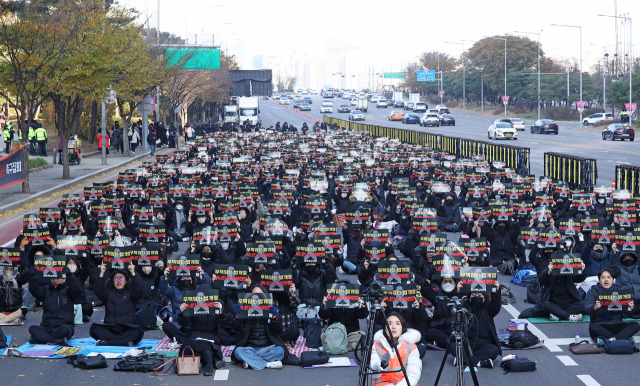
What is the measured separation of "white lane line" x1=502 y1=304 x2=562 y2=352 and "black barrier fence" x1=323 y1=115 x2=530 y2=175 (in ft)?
69.5

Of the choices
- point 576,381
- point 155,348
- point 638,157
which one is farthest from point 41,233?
point 638,157

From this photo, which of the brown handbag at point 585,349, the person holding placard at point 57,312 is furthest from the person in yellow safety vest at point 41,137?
the brown handbag at point 585,349

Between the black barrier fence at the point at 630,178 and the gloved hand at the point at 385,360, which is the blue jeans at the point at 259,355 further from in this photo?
the black barrier fence at the point at 630,178

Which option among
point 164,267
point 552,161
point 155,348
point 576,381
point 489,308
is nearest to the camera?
point 576,381

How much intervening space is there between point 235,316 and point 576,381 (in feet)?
16.2

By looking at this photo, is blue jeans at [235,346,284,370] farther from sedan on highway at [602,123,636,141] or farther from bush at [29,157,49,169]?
sedan on highway at [602,123,636,141]

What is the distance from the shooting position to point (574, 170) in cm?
3556

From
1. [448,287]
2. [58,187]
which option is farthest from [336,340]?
[58,187]

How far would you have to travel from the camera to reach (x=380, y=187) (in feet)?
108

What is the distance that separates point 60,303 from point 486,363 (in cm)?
638

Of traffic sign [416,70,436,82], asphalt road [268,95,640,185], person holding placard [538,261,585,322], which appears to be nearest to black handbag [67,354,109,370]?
person holding placard [538,261,585,322]

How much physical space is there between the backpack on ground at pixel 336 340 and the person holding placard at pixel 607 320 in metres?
3.61

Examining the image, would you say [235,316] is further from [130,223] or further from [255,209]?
[255,209]

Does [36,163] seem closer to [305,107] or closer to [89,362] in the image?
[89,362]
